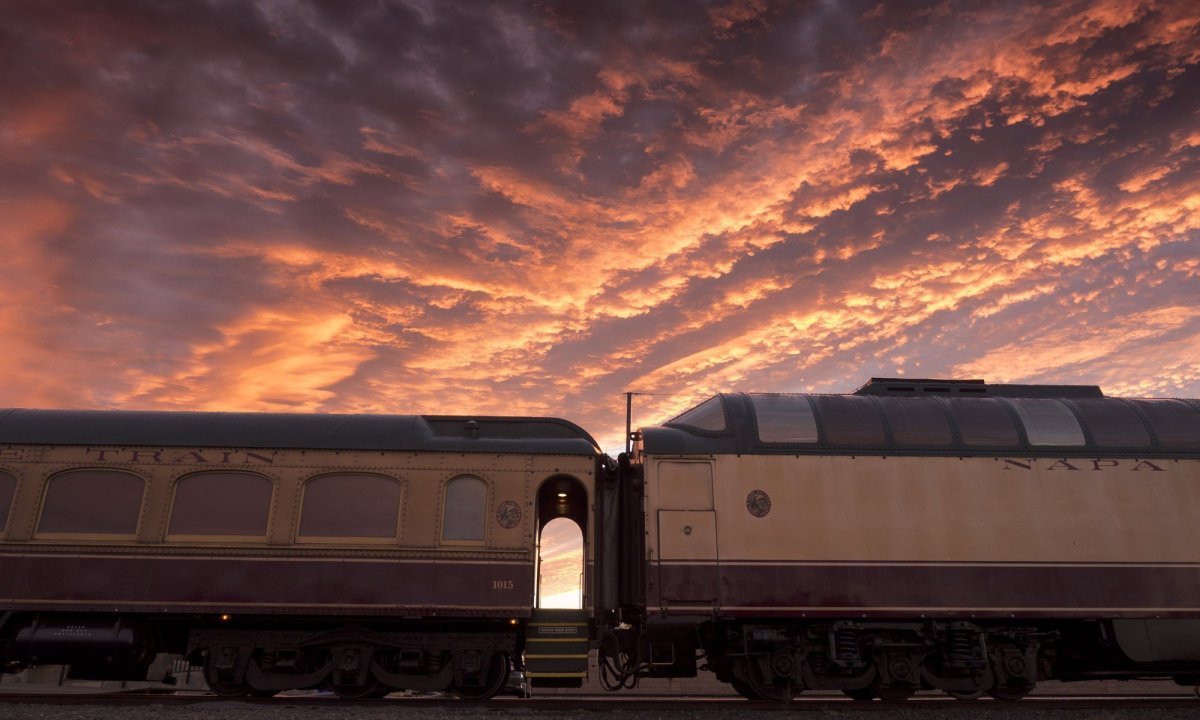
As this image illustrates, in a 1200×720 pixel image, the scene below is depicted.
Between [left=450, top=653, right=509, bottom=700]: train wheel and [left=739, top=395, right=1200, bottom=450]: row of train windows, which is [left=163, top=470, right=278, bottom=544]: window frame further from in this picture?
[left=739, top=395, right=1200, bottom=450]: row of train windows

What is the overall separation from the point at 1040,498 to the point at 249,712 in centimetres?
1124

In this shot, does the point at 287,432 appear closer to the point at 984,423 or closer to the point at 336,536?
the point at 336,536

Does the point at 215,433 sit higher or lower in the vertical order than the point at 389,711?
higher

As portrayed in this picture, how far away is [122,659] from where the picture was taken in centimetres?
997

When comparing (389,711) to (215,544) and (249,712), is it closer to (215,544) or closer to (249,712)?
(249,712)

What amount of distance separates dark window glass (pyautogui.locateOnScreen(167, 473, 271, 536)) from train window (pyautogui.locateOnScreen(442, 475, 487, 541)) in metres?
2.57

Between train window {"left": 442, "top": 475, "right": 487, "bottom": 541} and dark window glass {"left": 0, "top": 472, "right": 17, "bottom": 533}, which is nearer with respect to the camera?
dark window glass {"left": 0, "top": 472, "right": 17, "bottom": 533}

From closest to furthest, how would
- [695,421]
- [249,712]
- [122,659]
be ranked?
[249,712] < [122,659] < [695,421]

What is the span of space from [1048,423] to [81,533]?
47.5 feet

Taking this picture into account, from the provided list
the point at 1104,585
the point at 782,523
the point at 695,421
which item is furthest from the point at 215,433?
the point at 1104,585

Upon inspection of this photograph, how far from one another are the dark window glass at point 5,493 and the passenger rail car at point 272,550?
0.07 ft

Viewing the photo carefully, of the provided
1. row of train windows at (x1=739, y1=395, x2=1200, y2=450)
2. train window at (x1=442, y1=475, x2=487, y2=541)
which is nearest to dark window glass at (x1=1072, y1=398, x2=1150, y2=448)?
row of train windows at (x1=739, y1=395, x2=1200, y2=450)

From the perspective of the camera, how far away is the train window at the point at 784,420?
10633 mm

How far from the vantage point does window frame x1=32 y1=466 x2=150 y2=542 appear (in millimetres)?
10039
